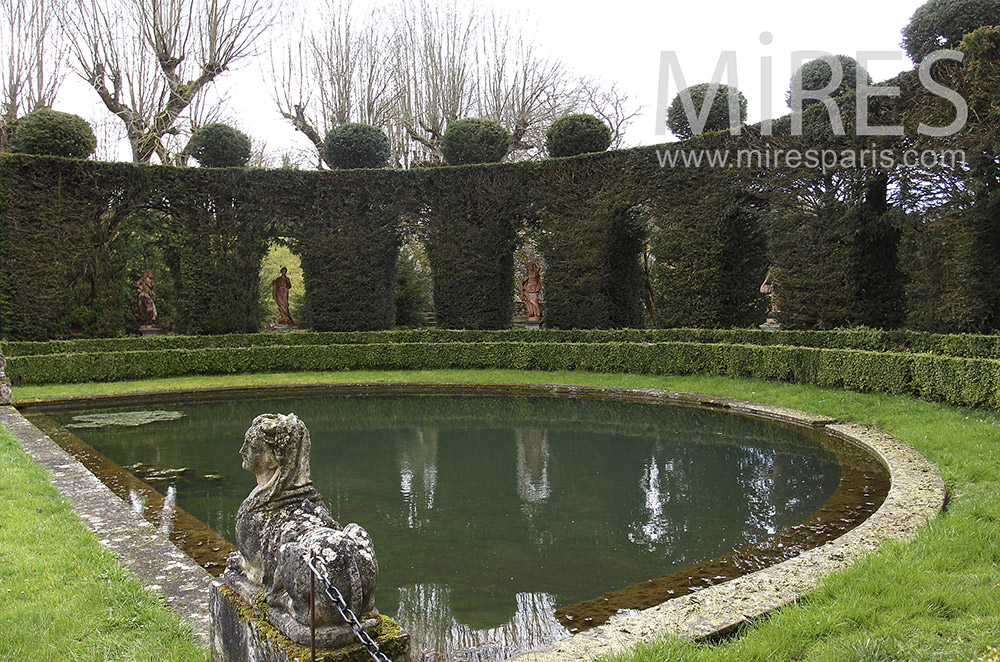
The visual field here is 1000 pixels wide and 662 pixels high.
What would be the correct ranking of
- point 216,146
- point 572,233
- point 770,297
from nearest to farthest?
point 770,297, point 572,233, point 216,146

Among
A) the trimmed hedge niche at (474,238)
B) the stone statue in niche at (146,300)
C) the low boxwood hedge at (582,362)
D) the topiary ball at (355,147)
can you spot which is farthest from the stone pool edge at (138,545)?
the topiary ball at (355,147)

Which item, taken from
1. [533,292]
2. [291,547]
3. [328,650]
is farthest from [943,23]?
[328,650]

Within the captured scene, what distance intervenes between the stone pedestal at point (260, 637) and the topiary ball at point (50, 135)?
1615cm

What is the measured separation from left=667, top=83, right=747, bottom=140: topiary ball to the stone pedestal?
13.8 metres

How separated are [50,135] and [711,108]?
14541 mm

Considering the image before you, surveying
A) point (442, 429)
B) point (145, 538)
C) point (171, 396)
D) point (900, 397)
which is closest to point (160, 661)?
point (145, 538)

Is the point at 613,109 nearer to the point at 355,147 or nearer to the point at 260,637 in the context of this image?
the point at 355,147

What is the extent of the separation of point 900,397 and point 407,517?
7.24 meters

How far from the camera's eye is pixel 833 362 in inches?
413

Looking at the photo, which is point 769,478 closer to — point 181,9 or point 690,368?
point 690,368

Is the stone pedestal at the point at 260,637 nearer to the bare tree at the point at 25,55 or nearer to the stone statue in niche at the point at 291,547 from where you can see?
the stone statue in niche at the point at 291,547

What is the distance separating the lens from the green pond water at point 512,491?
400 cm

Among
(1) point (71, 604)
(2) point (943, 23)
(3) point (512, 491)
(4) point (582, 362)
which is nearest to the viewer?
(1) point (71, 604)

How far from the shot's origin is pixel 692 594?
134 inches
